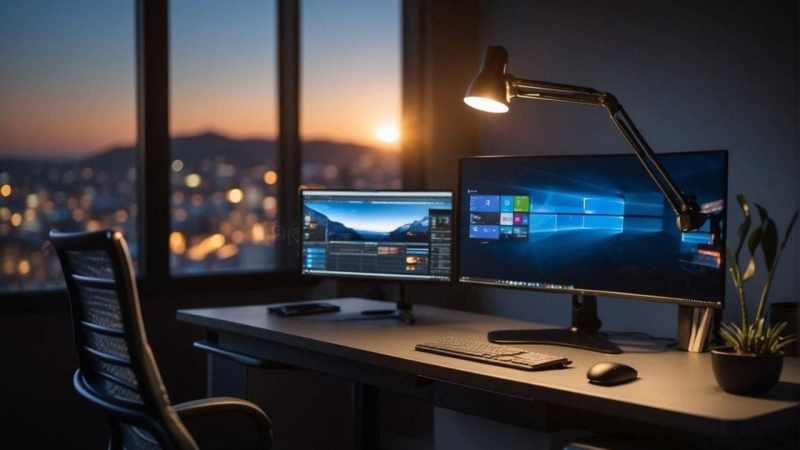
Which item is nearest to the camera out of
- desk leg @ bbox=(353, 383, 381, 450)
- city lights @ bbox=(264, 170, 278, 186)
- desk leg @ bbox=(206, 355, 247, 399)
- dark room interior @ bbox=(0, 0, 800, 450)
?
dark room interior @ bbox=(0, 0, 800, 450)

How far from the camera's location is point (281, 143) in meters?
4.31

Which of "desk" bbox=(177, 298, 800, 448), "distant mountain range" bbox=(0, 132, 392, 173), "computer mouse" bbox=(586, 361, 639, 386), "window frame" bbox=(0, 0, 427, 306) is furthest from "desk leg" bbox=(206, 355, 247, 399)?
"computer mouse" bbox=(586, 361, 639, 386)

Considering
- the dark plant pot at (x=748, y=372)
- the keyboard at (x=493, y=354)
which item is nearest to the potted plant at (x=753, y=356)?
the dark plant pot at (x=748, y=372)

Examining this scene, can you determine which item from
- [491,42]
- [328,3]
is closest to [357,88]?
[328,3]

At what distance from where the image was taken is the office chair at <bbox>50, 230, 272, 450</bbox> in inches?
70.2

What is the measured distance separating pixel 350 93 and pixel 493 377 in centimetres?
271

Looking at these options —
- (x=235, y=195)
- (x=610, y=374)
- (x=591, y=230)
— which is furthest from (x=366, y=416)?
(x=610, y=374)

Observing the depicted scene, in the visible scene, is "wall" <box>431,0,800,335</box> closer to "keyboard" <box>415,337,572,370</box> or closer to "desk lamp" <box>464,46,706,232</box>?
"desk lamp" <box>464,46,706,232</box>

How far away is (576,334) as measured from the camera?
8.68 ft

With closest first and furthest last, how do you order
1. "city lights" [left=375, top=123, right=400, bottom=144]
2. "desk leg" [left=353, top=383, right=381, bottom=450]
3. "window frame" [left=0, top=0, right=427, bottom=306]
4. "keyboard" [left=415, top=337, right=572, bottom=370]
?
"keyboard" [left=415, top=337, right=572, bottom=370], "desk leg" [left=353, top=383, right=381, bottom=450], "window frame" [left=0, top=0, right=427, bottom=306], "city lights" [left=375, top=123, right=400, bottom=144]

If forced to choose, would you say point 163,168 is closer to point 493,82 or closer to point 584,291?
point 493,82

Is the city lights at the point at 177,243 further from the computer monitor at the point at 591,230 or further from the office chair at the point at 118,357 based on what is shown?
the office chair at the point at 118,357

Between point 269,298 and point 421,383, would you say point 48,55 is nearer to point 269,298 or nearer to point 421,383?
point 269,298

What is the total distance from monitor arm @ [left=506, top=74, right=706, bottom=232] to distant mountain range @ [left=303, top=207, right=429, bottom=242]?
2.28 ft
